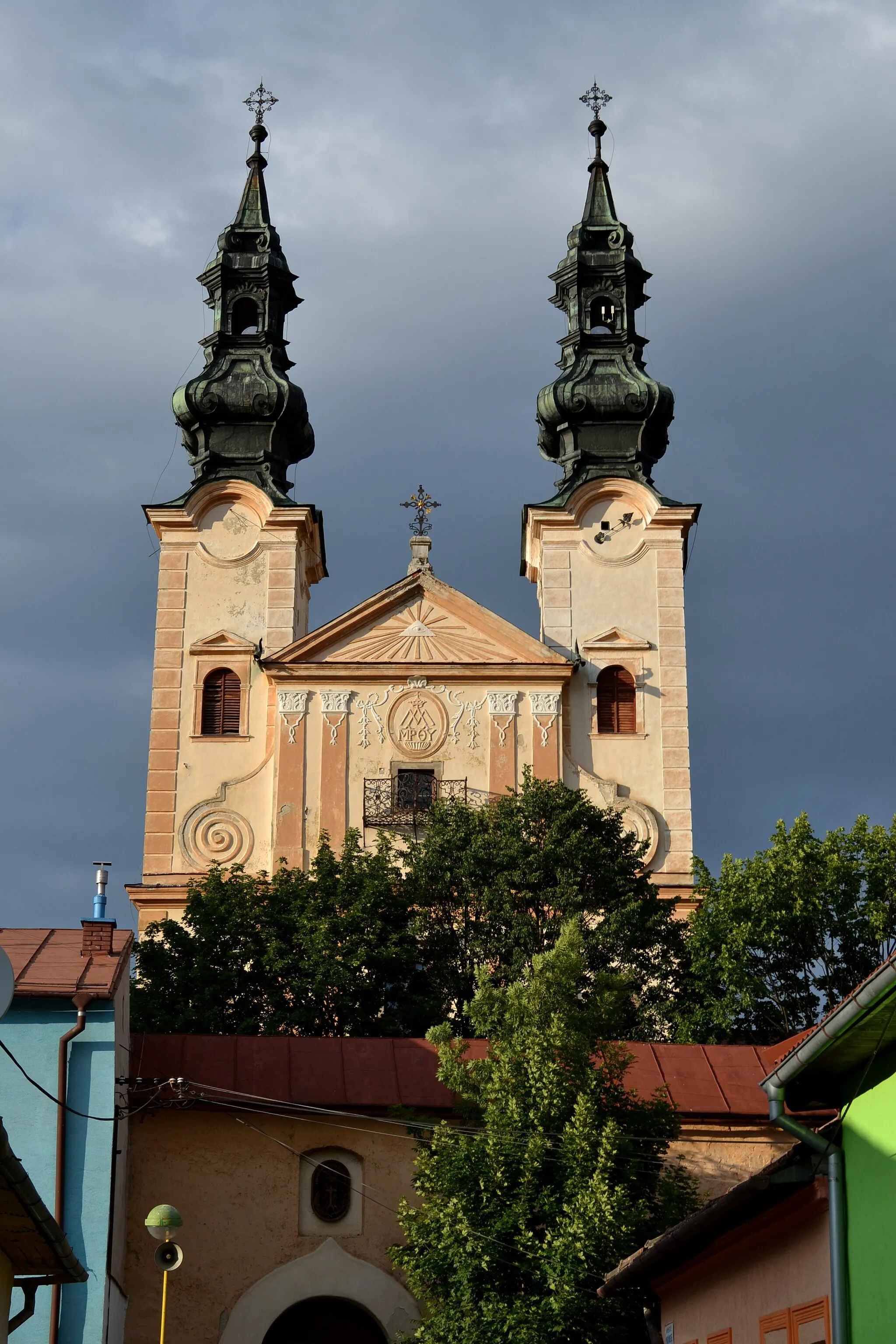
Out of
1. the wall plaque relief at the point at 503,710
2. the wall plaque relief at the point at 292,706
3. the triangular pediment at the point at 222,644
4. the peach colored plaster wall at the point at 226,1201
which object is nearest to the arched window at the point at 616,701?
the wall plaque relief at the point at 503,710

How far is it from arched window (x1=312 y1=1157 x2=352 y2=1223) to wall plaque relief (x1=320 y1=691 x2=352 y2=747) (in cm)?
1607

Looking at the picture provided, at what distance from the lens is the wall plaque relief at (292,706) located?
120ft

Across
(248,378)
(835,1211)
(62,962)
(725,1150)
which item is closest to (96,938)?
(62,962)

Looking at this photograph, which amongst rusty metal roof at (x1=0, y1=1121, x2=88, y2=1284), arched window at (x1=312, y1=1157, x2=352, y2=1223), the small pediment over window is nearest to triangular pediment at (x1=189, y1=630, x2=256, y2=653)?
the small pediment over window

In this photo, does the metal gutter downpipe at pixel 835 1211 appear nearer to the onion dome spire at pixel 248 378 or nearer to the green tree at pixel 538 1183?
the green tree at pixel 538 1183

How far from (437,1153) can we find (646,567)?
21646 mm

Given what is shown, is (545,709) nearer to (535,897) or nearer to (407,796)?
(407,796)

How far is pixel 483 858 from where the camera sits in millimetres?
30062

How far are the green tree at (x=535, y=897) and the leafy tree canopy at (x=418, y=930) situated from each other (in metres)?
0.02

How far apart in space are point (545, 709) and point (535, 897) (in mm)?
7396

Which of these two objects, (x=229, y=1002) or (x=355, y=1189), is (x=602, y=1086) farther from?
(x=229, y=1002)

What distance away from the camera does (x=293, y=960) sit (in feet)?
93.5

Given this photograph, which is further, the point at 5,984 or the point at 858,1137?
the point at 5,984

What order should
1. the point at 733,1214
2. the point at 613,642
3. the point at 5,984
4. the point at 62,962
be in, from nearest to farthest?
the point at 5,984, the point at 733,1214, the point at 62,962, the point at 613,642
